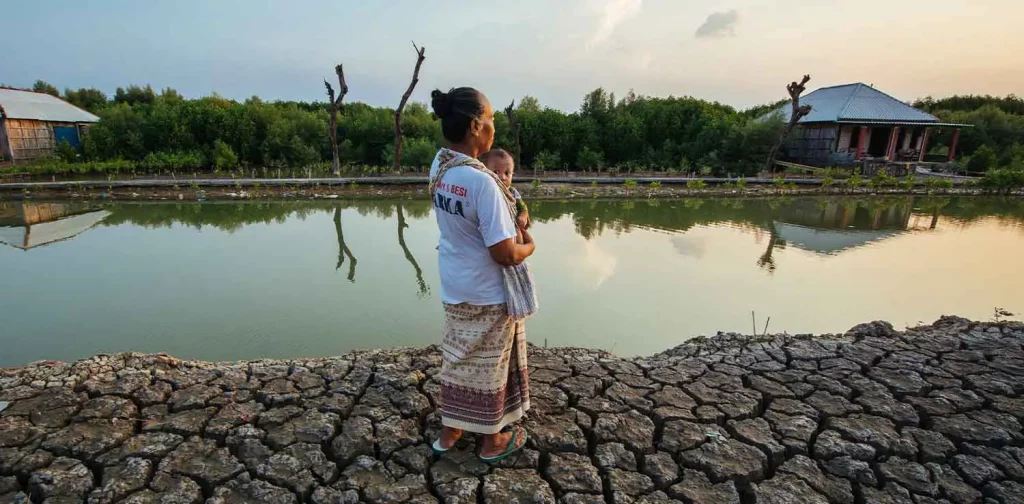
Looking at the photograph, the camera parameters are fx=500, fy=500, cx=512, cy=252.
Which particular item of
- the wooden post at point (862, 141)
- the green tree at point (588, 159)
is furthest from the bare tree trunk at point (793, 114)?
the green tree at point (588, 159)

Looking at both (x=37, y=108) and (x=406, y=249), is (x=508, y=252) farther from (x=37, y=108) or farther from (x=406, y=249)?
(x=37, y=108)

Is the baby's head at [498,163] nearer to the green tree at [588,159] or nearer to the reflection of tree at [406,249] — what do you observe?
the reflection of tree at [406,249]

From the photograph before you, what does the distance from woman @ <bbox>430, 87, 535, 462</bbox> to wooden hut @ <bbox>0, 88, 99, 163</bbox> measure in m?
21.1

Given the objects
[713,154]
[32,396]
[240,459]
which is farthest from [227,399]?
[713,154]

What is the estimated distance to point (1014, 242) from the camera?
769cm

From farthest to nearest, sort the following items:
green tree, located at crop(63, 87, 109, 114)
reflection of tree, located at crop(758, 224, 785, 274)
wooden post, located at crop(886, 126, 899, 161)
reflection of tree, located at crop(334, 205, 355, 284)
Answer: green tree, located at crop(63, 87, 109, 114)
wooden post, located at crop(886, 126, 899, 161)
reflection of tree, located at crop(758, 224, 785, 274)
reflection of tree, located at crop(334, 205, 355, 284)

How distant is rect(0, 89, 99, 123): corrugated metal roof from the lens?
16259 mm

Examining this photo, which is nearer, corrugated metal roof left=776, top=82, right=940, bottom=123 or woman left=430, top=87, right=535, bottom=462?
woman left=430, top=87, right=535, bottom=462

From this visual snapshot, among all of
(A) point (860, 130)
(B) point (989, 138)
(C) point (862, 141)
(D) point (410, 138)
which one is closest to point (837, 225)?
A: (C) point (862, 141)

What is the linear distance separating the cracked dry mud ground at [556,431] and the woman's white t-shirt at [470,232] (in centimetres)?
75

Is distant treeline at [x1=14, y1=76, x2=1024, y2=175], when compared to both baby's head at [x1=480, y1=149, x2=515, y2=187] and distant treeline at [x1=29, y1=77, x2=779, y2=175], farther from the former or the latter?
baby's head at [x1=480, y1=149, x2=515, y2=187]

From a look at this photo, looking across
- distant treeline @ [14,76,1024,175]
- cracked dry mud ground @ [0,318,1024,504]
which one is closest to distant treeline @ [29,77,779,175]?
distant treeline @ [14,76,1024,175]

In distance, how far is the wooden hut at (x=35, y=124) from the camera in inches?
627

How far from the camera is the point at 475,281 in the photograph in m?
1.71
